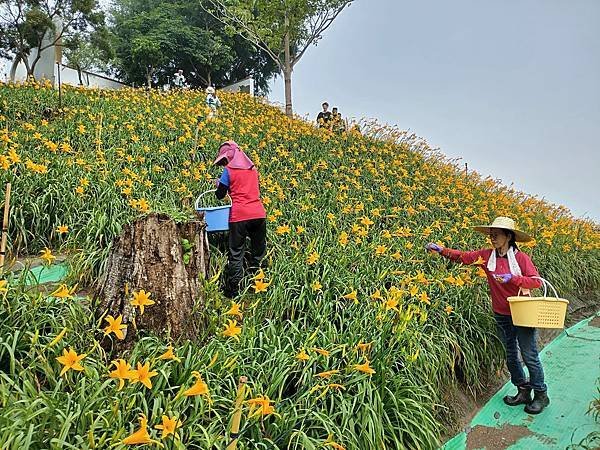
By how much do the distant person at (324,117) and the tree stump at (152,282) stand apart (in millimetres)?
6845

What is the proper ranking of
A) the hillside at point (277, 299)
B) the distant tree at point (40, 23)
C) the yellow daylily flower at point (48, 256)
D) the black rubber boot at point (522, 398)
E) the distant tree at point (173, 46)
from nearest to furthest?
the hillside at point (277, 299), the yellow daylily flower at point (48, 256), the black rubber boot at point (522, 398), the distant tree at point (40, 23), the distant tree at point (173, 46)

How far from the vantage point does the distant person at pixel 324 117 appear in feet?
29.9

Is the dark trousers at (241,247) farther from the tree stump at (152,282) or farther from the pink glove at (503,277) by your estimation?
the pink glove at (503,277)

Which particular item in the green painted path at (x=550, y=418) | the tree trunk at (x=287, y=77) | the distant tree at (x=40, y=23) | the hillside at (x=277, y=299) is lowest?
the green painted path at (x=550, y=418)

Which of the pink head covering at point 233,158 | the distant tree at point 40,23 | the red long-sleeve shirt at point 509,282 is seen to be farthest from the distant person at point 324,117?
the distant tree at point 40,23

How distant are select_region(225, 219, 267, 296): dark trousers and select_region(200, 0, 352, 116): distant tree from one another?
7195 millimetres

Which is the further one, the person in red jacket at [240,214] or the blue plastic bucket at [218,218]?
the blue plastic bucket at [218,218]

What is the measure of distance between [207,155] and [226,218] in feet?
8.66

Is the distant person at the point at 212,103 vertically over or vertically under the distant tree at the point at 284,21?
under

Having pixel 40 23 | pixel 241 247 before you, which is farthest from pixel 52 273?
pixel 40 23

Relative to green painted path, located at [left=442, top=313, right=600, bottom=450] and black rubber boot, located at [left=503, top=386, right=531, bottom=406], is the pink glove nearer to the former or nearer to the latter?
black rubber boot, located at [left=503, top=386, right=531, bottom=406]

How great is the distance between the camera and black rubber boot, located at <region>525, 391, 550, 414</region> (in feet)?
9.82

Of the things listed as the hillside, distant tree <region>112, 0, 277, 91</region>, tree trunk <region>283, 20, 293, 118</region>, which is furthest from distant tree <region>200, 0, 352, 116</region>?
distant tree <region>112, 0, 277, 91</region>

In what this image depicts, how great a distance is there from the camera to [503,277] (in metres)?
3.10
